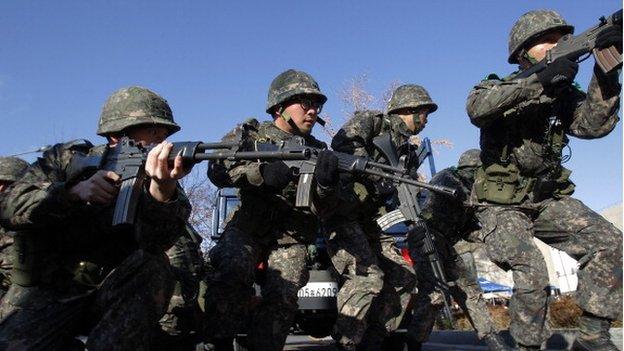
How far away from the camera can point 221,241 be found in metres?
5.31

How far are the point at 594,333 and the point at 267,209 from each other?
2.75m

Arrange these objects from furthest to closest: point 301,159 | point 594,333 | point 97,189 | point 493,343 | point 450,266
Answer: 1. point 450,266
2. point 493,343
3. point 594,333
4. point 301,159
5. point 97,189

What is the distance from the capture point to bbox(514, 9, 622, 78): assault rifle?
187 inches

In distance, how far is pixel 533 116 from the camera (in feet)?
17.8

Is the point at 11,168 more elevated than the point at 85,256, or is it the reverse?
the point at 11,168

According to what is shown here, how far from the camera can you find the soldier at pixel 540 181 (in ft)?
15.9

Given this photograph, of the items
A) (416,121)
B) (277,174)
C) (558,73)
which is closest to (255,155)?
(277,174)

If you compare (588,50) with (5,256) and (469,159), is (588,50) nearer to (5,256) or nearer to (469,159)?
(469,159)

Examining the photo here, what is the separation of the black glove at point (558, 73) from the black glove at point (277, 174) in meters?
2.12

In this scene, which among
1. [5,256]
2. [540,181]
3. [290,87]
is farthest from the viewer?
[5,256]

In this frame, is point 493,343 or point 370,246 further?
point 493,343

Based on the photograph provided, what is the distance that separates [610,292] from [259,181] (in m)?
2.81

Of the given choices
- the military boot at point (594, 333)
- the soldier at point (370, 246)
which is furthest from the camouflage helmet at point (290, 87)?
the military boot at point (594, 333)

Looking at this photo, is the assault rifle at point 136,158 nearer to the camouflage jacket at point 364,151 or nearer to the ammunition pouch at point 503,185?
the ammunition pouch at point 503,185
